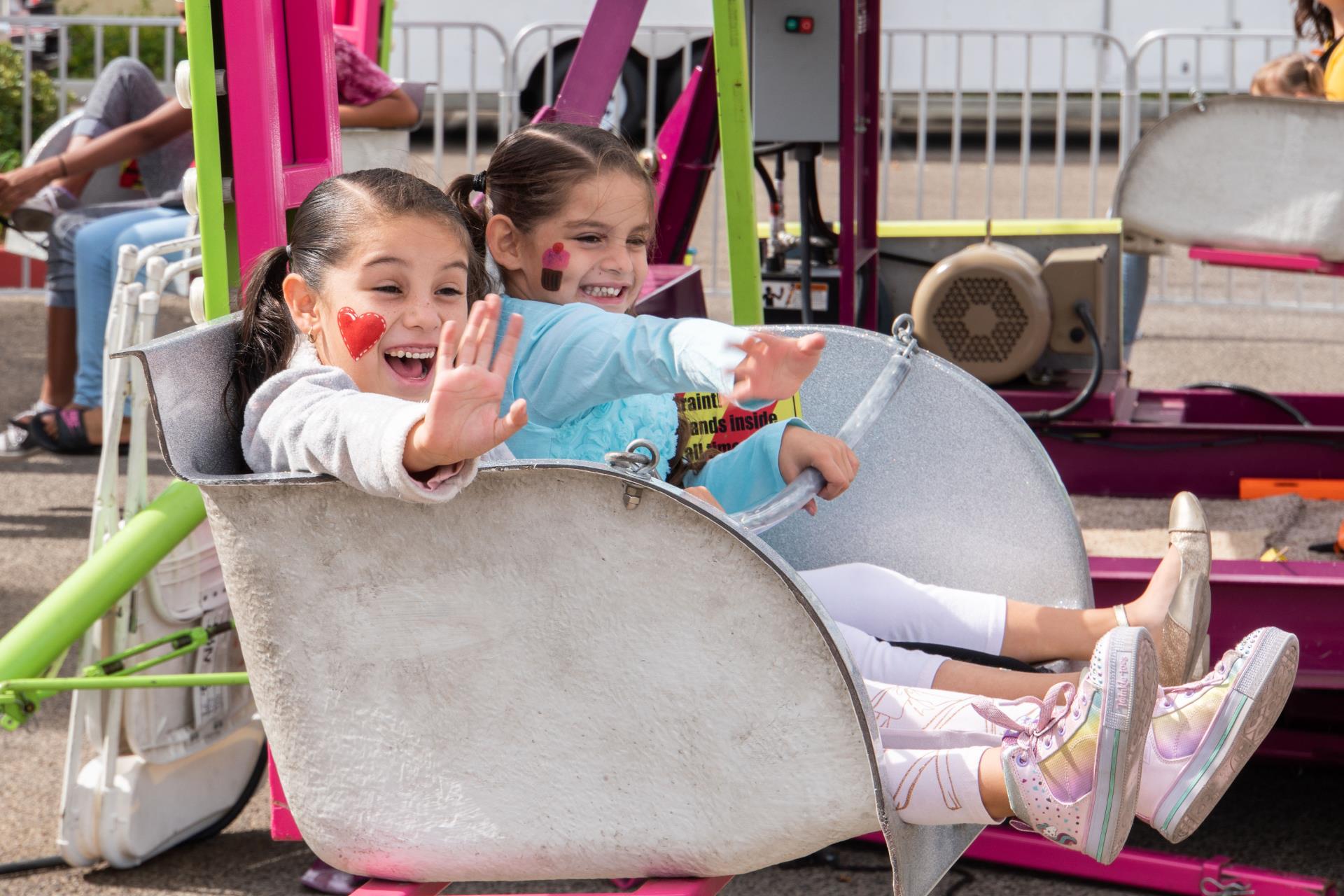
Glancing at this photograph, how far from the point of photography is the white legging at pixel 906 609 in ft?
6.89

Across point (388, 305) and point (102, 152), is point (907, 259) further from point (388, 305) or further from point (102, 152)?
point (388, 305)

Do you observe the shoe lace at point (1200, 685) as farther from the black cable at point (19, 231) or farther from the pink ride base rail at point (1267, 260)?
the black cable at point (19, 231)

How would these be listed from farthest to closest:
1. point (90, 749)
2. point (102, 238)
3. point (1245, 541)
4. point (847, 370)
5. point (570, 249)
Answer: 1. point (102, 238)
2. point (1245, 541)
3. point (90, 749)
4. point (847, 370)
5. point (570, 249)

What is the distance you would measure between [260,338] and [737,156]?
49.1 inches

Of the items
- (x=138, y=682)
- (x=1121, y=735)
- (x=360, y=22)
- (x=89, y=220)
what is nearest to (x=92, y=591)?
(x=138, y=682)

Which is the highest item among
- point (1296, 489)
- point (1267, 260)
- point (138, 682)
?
point (1267, 260)

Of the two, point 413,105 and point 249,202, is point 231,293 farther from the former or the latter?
point 413,105

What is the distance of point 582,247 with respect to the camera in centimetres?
208

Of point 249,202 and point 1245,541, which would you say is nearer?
point 249,202

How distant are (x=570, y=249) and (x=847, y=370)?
0.46 metres

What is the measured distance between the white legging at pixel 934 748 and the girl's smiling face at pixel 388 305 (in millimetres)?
599

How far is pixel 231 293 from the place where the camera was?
1938mm

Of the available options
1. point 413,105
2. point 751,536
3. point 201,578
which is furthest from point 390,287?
point 413,105

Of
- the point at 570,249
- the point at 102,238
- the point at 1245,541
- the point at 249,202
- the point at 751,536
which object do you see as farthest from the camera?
the point at 102,238
